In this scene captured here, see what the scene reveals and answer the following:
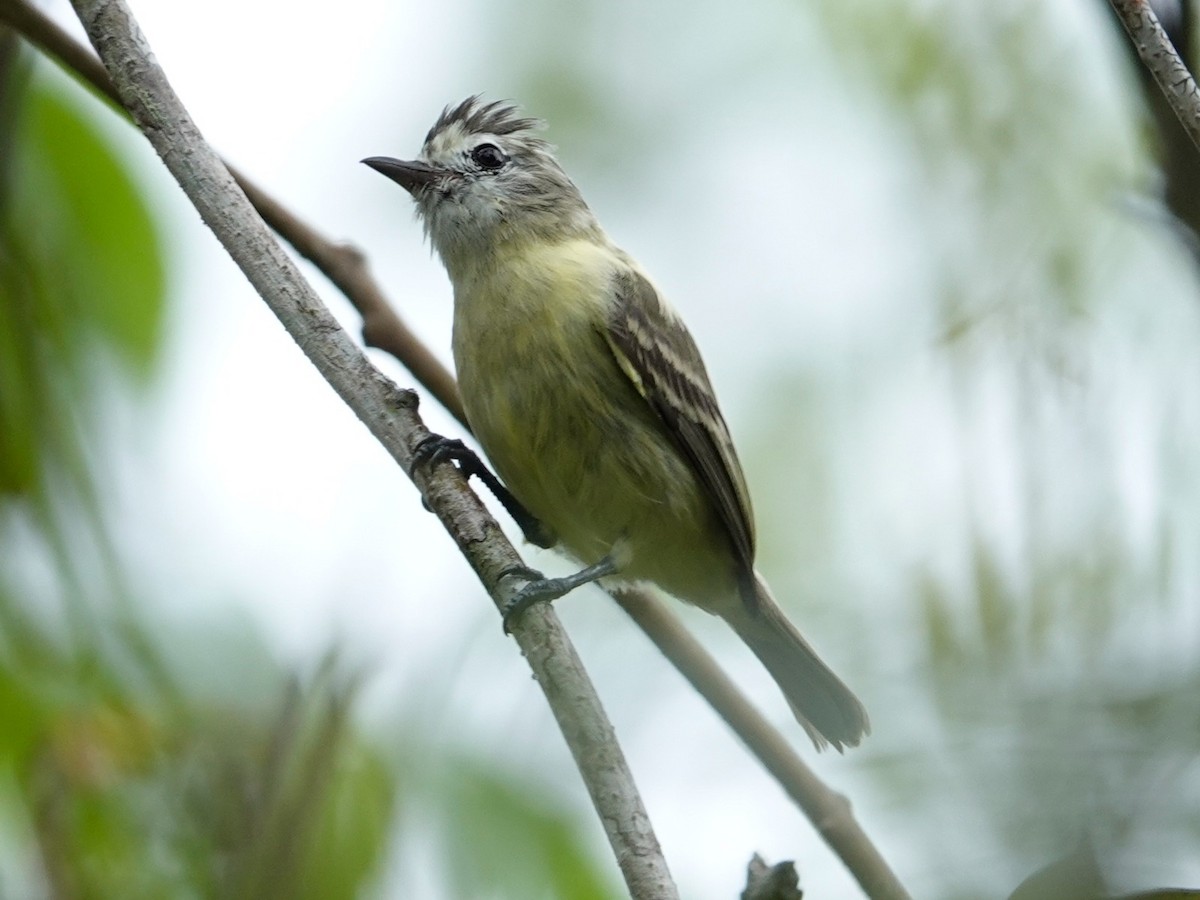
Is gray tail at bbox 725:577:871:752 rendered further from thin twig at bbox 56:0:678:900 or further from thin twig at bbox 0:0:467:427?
thin twig at bbox 56:0:678:900

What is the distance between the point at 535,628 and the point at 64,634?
3.70ft

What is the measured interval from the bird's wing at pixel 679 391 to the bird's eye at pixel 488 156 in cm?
68

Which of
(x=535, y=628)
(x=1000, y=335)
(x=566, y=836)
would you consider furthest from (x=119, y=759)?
(x=1000, y=335)

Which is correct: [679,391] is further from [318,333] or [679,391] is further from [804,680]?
[318,333]

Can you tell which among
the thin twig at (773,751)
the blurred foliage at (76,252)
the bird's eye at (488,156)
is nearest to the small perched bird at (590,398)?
the bird's eye at (488,156)

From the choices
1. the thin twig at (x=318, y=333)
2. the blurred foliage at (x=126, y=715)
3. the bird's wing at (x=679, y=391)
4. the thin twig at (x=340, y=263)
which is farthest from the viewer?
the bird's wing at (x=679, y=391)

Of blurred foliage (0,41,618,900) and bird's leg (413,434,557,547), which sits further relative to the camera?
bird's leg (413,434,557,547)

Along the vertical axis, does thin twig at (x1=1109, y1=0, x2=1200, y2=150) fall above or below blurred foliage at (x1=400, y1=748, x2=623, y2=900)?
above

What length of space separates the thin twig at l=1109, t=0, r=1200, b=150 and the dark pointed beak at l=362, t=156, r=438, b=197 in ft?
10.3

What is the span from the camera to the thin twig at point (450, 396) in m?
3.14

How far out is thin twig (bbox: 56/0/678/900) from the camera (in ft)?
9.82

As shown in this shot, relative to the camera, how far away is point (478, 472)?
14.5 feet

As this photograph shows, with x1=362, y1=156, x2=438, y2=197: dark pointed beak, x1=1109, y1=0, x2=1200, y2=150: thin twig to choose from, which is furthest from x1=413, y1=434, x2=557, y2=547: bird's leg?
x1=1109, y1=0, x2=1200, y2=150: thin twig

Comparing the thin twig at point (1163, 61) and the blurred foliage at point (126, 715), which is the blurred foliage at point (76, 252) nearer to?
the blurred foliage at point (126, 715)
